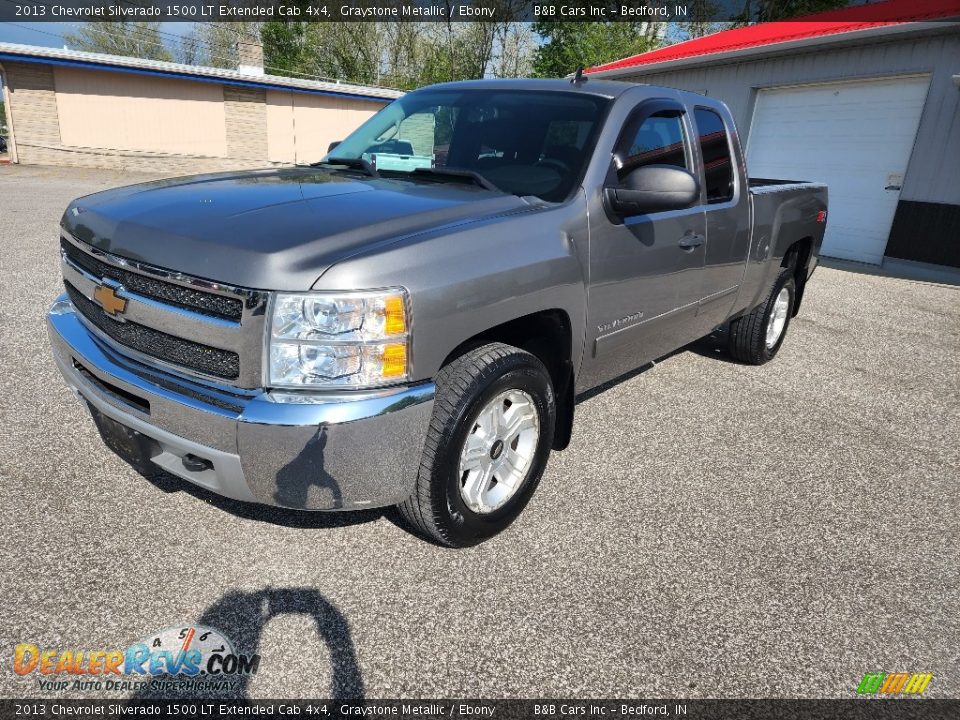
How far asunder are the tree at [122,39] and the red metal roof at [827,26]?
1608 inches

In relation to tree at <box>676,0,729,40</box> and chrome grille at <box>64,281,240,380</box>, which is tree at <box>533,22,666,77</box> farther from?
chrome grille at <box>64,281,240,380</box>

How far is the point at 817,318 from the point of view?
720cm

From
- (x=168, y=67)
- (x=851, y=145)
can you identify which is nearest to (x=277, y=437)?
(x=851, y=145)

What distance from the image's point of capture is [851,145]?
11133 mm

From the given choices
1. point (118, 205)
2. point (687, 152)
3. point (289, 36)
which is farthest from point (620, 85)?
point (289, 36)

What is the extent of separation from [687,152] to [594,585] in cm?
243

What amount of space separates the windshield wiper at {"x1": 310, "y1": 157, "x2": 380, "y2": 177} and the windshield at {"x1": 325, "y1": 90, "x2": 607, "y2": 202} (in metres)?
0.04

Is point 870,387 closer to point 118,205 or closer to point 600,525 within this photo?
point 600,525

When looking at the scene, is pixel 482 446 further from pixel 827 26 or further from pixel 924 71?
pixel 827 26

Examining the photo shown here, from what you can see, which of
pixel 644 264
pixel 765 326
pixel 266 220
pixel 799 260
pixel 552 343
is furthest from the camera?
pixel 799 260

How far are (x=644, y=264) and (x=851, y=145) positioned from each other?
10083mm

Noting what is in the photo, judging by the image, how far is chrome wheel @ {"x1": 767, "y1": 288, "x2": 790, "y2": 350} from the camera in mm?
5357

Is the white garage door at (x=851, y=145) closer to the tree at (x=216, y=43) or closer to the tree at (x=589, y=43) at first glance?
the tree at (x=589, y=43)

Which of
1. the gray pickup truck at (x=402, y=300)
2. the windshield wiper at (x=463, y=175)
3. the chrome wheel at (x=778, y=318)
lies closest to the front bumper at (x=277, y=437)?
the gray pickup truck at (x=402, y=300)
